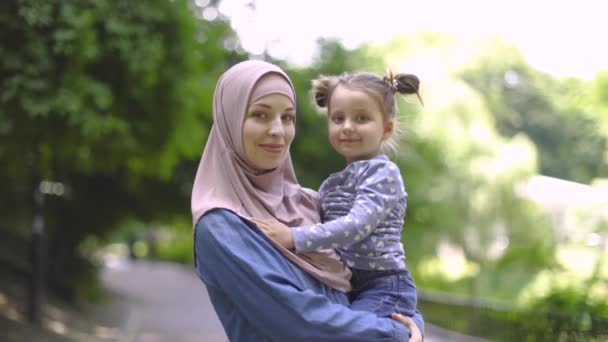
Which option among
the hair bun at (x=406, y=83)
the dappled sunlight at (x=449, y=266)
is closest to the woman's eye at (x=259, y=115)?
the hair bun at (x=406, y=83)

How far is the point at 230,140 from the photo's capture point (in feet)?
8.47

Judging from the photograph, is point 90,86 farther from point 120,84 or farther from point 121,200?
point 121,200

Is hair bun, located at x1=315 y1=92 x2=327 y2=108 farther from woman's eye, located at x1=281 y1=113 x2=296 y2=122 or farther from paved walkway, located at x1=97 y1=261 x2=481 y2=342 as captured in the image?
paved walkway, located at x1=97 y1=261 x2=481 y2=342

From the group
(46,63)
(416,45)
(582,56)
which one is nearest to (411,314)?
(46,63)

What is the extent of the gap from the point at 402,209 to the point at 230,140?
578 millimetres

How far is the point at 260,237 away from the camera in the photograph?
2.44 m

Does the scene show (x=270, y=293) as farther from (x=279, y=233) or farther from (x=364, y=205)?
(x=364, y=205)

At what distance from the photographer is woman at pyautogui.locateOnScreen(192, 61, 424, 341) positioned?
7.66 feet

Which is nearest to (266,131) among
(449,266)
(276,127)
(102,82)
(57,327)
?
(276,127)

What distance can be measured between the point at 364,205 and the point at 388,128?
37 centimetres

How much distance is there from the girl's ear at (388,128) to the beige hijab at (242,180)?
34 centimetres

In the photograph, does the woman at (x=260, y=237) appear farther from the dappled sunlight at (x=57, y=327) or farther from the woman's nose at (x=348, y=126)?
the dappled sunlight at (x=57, y=327)

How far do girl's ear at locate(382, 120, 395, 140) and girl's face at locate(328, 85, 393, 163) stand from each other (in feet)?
0.08

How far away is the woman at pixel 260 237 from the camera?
2336 millimetres
